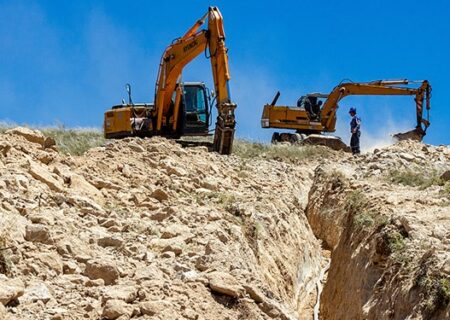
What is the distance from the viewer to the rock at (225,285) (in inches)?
271

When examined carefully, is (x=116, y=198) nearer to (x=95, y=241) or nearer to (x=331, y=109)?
(x=95, y=241)

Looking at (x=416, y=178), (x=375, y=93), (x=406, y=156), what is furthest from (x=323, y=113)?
(x=416, y=178)

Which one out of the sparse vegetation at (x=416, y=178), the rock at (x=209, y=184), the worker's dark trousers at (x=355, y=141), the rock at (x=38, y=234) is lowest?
the rock at (x=38, y=234)

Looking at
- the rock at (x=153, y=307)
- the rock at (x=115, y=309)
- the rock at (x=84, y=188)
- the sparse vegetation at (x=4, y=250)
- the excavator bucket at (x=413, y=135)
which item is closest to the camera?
the rock at (x=115, y=309)

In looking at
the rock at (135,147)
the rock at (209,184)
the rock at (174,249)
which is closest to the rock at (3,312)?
the rock at (174,249)

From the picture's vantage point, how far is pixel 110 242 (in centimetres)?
779

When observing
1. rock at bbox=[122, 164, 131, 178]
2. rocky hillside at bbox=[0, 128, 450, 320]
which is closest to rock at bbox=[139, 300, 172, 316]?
rocky hillside at bbox=[0, 128, 450, 320]

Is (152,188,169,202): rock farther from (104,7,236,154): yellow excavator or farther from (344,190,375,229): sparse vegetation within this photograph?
(104,7,236,154): yellow excavator

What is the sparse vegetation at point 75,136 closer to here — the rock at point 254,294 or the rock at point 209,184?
the rock at point 209,184

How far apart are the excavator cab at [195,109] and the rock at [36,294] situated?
52.2 feet

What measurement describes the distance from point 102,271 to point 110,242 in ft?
3.54

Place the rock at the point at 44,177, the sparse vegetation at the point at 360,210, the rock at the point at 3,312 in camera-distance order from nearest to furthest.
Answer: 1. the rock at the point at 3,312
2. the rock at the point at 44,177
3. the sparse vegetation at the point at 360,210

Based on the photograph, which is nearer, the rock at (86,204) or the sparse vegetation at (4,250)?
the sparse vegetation at (4,250)

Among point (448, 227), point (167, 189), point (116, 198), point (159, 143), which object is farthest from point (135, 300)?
point (159, 143)
